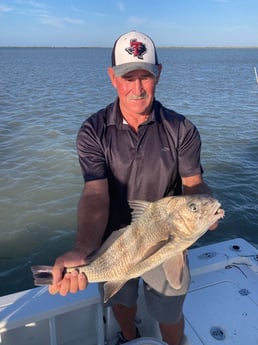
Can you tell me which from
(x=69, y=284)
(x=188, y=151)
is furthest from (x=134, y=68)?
(x=69, y=284)

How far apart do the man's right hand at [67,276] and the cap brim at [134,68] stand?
1.40m

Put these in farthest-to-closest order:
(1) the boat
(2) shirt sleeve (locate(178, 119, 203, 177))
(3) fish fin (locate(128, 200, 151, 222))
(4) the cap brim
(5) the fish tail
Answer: (1) the boat < (2) shirt sleeve (locate(178, 119, 203, 177)) < (4) the cap brim < (3) fish fin (locate(128, 200, 151, 222)) < (5) the fish tail

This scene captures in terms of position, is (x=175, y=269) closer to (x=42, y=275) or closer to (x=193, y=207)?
(x=193, y=207)

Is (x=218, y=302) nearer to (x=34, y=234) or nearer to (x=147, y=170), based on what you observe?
(x=147, y=170)

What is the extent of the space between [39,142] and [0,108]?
23.9ft

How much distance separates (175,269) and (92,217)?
73 centimetres

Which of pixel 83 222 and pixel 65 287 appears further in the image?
pixel 83 222

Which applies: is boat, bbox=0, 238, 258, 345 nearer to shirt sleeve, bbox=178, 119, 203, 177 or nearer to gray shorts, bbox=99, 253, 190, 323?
gray shorts, bbox=99, 253, 190, 323

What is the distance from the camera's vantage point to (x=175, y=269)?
2676 millimetres

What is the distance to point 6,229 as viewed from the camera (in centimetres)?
710

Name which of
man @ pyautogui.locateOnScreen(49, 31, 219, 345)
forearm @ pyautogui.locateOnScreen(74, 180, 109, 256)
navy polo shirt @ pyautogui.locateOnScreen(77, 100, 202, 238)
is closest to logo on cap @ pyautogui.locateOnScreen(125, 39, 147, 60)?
man @ pyautogui.locateOnScreen(49, 31, 219, 345)

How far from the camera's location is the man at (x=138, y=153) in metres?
2.81

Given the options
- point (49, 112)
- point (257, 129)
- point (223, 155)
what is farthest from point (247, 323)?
point (49, 112)

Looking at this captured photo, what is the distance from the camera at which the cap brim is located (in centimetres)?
276
